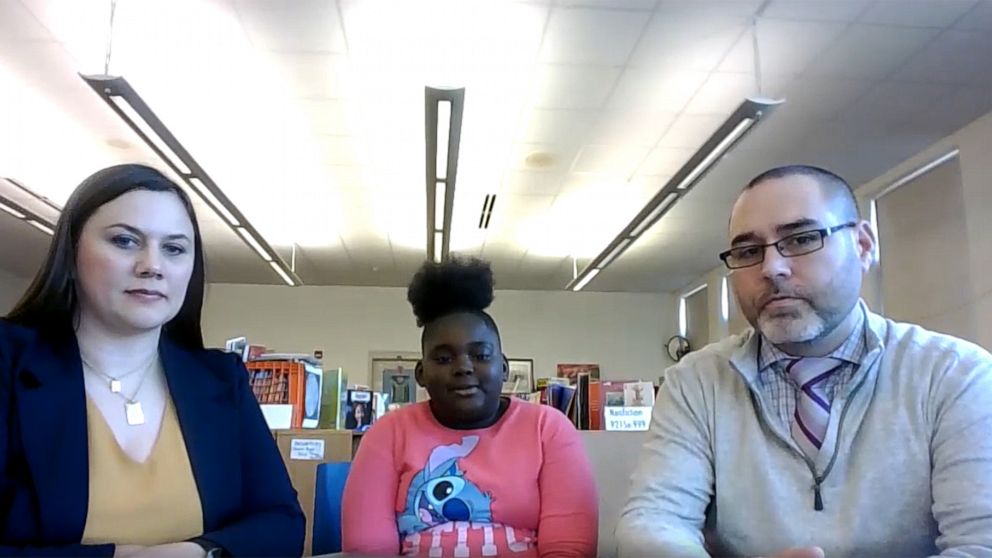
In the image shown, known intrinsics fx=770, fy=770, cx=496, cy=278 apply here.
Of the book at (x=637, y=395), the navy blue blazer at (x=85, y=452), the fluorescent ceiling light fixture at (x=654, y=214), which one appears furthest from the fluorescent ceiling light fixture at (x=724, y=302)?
the navy blue blazer at (x=85, y=452)

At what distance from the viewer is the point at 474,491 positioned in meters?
1.63

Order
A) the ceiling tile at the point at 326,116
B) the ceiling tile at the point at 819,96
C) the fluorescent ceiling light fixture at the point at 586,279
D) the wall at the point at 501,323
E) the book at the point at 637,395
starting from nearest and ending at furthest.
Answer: the book at the point at 637,395 → the ceiling tile at the point at 819,96 → the ceiling tile at the point at 326,116 → the fluorescent ceiling light fixture at the point at 586,279 → the wall at the point at 501,323

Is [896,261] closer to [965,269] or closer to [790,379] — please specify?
[965,269]

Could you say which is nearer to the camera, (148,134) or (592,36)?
(592,36)

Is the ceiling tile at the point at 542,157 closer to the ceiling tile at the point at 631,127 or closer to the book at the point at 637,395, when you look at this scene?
the ceiling tile at the point at 631,127

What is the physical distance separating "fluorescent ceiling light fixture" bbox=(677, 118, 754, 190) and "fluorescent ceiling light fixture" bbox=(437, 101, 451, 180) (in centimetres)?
161

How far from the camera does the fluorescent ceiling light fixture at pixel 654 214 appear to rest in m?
5.70

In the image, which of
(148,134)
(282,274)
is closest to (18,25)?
(148,134)

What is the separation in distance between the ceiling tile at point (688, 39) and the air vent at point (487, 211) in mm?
2535

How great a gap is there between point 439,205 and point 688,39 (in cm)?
262

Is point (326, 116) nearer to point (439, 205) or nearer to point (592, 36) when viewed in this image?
point (439, 205)

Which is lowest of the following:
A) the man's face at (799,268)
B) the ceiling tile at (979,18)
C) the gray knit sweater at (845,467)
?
the gray knit sweater at (845,467)

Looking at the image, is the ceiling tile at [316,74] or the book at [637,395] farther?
the ceiling tile at [316,74]

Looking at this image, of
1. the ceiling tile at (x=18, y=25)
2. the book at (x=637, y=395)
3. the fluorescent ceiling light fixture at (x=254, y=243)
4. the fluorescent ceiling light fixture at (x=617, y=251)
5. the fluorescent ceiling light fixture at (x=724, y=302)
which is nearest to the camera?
the book at (x=637, y=395)
